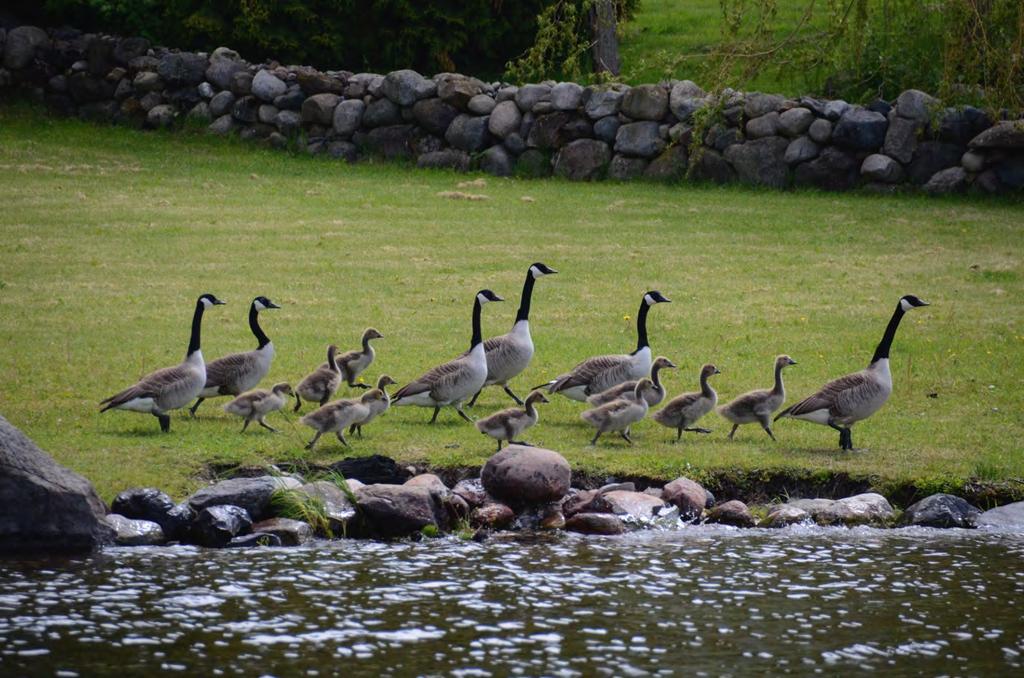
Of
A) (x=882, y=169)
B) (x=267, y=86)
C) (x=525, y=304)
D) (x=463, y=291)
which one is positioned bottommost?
(x=463, y=291)

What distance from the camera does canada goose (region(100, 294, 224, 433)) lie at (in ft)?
48.9

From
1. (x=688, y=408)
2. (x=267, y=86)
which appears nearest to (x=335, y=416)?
(x=688, y=408)

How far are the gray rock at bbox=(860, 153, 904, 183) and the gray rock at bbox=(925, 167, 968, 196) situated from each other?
769 mm

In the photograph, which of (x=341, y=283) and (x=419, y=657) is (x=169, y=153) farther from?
(x=419, y=657)

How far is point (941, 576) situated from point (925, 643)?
5.72 ft

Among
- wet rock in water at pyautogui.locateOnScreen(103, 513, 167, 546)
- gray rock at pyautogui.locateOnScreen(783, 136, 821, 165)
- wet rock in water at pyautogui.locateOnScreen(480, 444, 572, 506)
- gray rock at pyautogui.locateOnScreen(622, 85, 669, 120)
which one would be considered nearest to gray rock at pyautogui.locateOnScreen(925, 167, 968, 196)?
gray rock at pyautogui.locateOnScreen(783, 136, 821, 165)

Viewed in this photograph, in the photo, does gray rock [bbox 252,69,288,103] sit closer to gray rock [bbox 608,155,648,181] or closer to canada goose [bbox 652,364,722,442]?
gray rock [bbox 608,155,648,181]

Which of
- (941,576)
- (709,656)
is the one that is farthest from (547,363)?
(709,656)

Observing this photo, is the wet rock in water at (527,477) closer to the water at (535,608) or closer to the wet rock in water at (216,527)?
the water at (535,608)

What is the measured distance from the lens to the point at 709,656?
10.1 metres

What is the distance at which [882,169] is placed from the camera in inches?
1219

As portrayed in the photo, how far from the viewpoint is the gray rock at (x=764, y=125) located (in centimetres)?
3170

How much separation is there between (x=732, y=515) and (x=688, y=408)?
195 cm

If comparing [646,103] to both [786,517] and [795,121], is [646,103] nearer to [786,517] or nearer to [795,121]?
[795,121]
